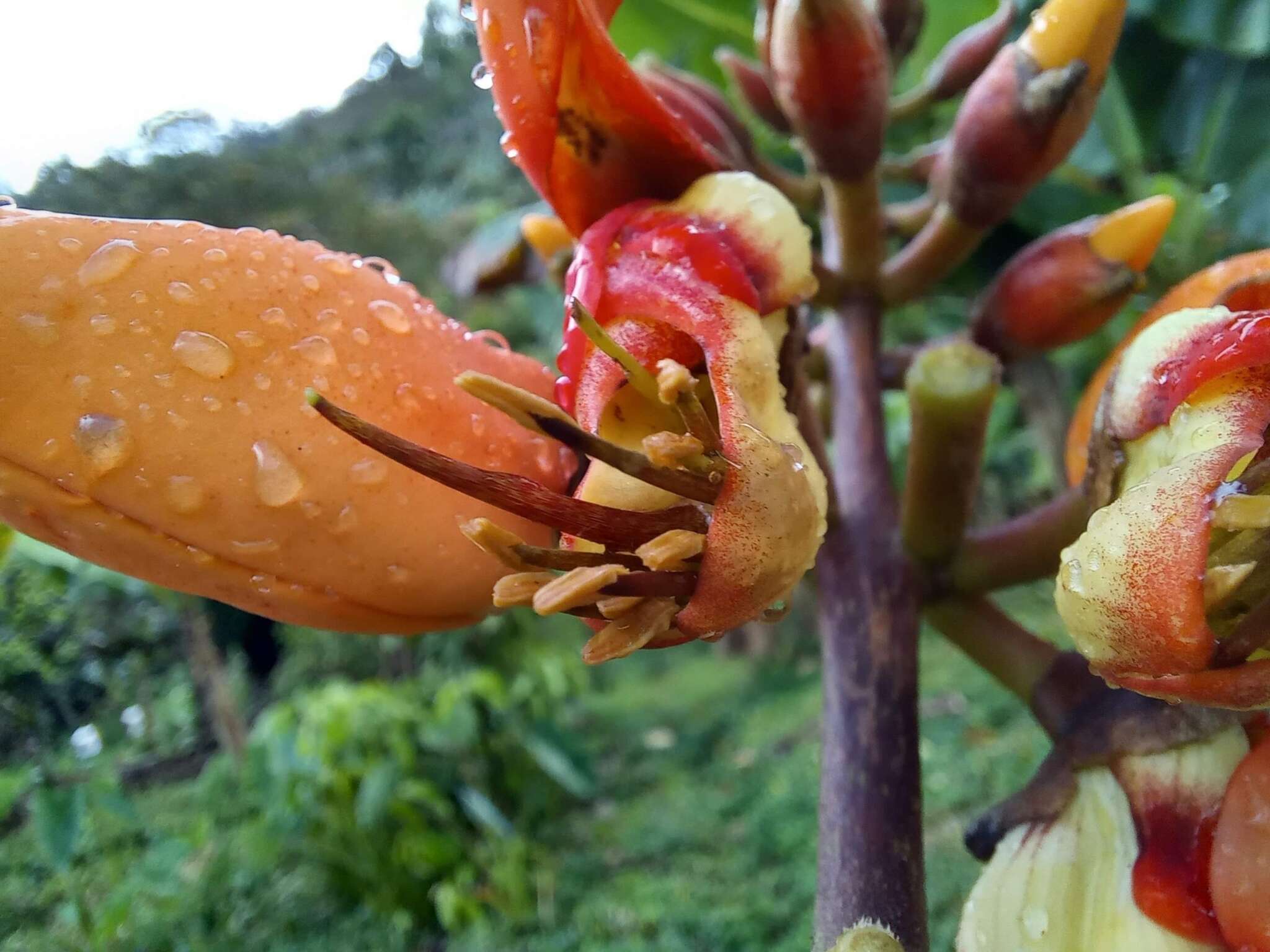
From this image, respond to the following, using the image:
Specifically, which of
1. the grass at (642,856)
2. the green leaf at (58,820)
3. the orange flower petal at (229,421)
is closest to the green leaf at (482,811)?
the grass at (642,856)

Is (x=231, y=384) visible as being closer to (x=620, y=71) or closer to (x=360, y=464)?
(x=360, y=464)

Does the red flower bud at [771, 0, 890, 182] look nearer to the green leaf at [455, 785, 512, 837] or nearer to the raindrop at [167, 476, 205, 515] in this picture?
the raindrop at [167, 476, 205, 515]

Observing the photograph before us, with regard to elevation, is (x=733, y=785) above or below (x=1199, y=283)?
below

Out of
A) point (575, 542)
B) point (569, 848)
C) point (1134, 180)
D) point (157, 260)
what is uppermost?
point (1134, 180)

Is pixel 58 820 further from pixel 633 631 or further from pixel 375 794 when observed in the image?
pixel 375 794

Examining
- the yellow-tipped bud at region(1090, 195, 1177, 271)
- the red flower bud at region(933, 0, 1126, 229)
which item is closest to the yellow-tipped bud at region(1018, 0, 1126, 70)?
the red flower bud at region(933, 0, 1126, 229)

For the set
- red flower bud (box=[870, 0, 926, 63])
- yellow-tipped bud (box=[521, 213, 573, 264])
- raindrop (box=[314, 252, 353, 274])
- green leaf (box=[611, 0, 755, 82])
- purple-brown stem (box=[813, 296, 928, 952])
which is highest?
green leaf (box=[611, 0, 755, 82])

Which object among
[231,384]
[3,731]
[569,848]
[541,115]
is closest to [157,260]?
[231,384]
